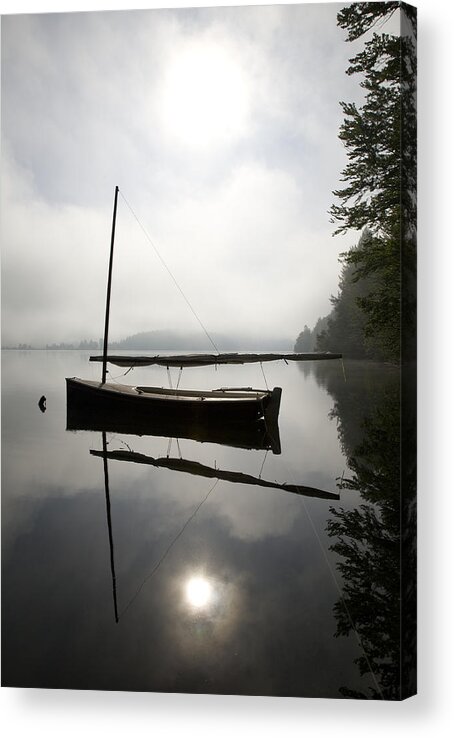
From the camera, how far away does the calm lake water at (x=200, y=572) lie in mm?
2811

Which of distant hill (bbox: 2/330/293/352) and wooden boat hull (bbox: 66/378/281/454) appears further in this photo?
wooden boat hull (bbox: 66/378/281/454)

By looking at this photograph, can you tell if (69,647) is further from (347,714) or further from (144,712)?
(347,714)

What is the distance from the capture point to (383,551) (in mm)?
3250

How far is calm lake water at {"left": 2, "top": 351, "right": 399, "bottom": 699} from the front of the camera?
9.22 feet

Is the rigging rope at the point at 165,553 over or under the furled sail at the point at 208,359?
under

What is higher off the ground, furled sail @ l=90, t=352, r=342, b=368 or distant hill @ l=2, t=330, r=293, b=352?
distant hill @ l=2, t=330, r=293, b=352

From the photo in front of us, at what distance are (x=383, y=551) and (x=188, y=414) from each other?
507 cm

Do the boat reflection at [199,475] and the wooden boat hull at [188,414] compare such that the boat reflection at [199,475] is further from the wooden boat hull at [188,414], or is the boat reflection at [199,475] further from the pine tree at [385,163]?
the pine tree at [385,163]

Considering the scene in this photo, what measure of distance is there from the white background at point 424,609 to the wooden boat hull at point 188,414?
3940 millimetres

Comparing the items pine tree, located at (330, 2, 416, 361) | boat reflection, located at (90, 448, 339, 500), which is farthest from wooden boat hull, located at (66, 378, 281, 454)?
pine tree, located at (330, 2, 416, 361)

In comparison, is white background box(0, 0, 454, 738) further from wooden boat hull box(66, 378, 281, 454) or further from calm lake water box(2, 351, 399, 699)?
wooden boat hull box(66, 378, 281, 454)

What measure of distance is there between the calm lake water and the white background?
155mm

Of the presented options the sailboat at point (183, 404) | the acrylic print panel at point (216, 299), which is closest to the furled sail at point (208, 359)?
the sailboat at point (183, 404)

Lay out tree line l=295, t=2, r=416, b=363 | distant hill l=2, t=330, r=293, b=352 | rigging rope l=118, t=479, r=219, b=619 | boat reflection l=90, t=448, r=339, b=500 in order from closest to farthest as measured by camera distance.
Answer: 1. rigging rope l=118, t=479, r=219, b=619
2. tree line l=295, t=2, r=416, b=363
3. distant hill l=2, t=330, r=293, b=352
4. boat reflection l=90, t=448, r=339, b=500
